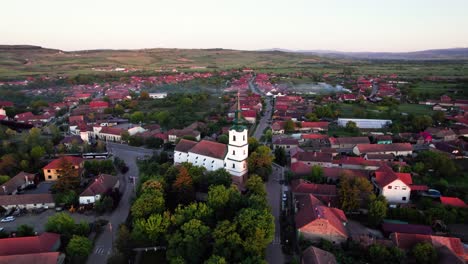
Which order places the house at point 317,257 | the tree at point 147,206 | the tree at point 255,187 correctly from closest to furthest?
the house at point 317,257, the tree at point 147,206, the tree at point 255,187

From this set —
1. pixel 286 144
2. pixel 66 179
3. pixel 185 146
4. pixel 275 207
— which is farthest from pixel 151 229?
pixel 286 144

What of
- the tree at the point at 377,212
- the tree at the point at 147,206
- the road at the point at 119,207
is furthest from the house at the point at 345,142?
the tree at the point at 147,206

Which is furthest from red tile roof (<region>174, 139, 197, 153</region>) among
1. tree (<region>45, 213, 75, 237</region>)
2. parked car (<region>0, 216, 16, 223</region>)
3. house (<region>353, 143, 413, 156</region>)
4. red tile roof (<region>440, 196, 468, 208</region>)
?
red tile roof (<region>440, 196, 468, 208</region>)

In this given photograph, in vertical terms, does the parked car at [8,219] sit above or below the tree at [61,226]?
below

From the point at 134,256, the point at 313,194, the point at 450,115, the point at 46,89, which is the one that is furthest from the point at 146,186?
the point at 46,89

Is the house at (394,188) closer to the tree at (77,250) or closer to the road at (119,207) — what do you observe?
the road at (119,207)

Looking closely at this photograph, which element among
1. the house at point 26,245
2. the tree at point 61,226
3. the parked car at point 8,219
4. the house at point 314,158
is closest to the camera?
the house at point 26,245
